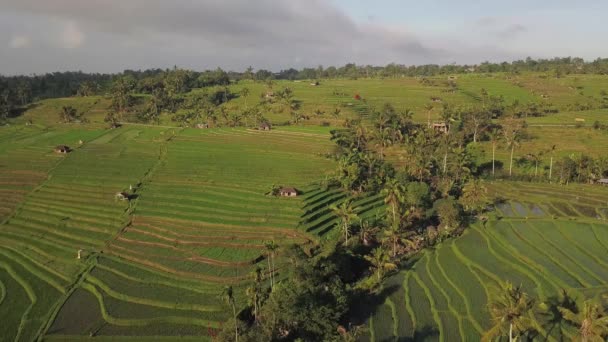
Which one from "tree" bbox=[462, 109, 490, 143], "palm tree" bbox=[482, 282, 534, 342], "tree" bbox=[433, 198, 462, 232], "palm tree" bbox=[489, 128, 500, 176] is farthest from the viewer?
"tree" bbox=[462, 109, 490, 143]

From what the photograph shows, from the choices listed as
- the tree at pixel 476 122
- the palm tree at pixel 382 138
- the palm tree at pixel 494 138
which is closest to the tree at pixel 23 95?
the palm tree at pixel 382 138

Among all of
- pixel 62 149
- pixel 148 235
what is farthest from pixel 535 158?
pixel 62 149

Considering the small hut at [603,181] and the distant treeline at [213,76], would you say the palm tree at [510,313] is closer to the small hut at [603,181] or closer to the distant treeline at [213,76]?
the small hut at [603,181]

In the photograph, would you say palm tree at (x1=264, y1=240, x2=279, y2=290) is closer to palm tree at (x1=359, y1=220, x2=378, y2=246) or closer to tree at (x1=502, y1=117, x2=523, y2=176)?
palm tree at (x1=359, y1=220, x2=378, y2=246)

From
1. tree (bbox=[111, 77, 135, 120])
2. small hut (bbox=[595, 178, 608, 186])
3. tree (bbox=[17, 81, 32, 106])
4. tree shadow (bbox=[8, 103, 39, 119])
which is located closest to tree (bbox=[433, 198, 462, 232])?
small hut (bbox=[595, 178, 608, 186])

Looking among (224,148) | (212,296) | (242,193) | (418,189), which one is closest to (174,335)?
(212,296)

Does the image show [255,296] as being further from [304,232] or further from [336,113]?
[336,113]
